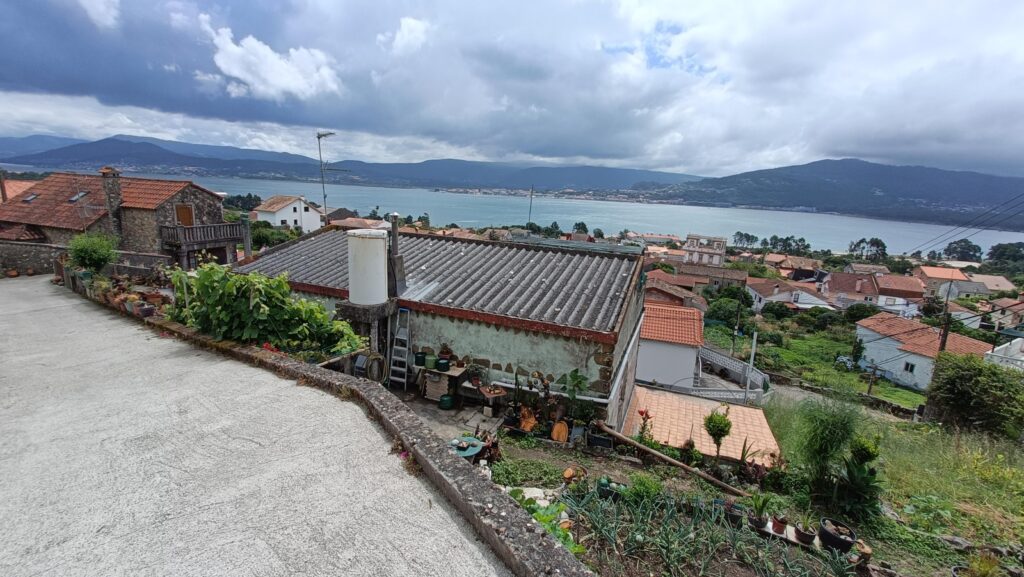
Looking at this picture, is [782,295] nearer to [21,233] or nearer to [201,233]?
[201,233]

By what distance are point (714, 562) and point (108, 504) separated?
4.98 meters

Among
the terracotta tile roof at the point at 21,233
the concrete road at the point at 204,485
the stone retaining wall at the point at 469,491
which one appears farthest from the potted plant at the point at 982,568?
the terracotta tile roof at the point at 21,233

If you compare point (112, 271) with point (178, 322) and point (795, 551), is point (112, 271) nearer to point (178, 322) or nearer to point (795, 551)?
point (178, 322)

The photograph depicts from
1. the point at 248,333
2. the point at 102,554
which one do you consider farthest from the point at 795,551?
the point at 248,333

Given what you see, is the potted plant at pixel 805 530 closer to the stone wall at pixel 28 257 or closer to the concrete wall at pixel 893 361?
the stone wall at pixel 28 257

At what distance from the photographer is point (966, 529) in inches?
233

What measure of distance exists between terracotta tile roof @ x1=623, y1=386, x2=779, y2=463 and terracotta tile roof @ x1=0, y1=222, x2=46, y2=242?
26837 mm

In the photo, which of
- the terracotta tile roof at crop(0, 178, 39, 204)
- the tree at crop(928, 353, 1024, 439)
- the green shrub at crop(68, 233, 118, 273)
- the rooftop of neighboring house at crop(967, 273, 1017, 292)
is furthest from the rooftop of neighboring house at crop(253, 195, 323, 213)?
the rooftop of neighboring house at crop(967, 273, 1017, 292)

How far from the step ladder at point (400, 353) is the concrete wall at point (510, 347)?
0.51 ft

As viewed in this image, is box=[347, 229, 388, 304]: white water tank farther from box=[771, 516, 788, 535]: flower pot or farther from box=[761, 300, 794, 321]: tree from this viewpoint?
box=[761, 300, 794, 321]: tree

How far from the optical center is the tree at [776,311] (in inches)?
2296

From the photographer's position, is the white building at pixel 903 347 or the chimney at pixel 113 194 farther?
the white building at pixel 903 347

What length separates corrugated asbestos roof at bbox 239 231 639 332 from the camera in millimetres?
7777

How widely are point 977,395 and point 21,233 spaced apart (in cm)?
4170
